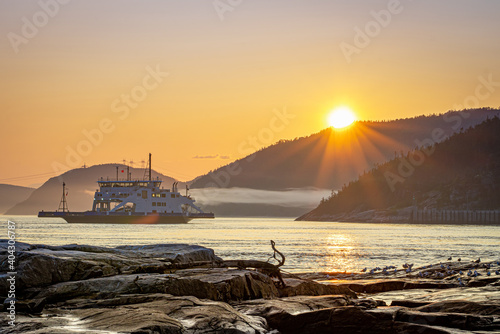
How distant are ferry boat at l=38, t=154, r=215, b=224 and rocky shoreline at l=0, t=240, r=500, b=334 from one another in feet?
505

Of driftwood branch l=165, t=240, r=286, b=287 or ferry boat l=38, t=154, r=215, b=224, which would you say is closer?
driftwood branch l=165, t=240, r=286, b=287

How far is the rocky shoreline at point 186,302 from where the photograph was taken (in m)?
12.5

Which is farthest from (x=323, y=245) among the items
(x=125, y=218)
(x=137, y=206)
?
(x=125, y=218)

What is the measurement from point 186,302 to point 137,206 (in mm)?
Result: 160364

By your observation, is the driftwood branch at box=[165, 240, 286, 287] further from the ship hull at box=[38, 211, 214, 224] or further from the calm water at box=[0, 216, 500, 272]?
the ship hull at box=[38, 211, 214, 224]

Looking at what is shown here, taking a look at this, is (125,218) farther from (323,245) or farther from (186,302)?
(186,302)

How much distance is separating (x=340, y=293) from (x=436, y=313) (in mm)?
5315

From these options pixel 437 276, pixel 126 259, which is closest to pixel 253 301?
pixel 126 259

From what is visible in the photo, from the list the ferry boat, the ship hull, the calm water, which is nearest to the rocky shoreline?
the calm water

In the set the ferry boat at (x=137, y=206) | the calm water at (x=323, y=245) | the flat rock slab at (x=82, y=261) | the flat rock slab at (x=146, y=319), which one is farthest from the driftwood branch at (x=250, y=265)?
the ferry boat at (x=137, y=206)

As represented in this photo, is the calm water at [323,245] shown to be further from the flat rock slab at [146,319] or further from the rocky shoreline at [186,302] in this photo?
the flat rock slab at [146,319]

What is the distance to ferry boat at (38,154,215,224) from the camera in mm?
171125

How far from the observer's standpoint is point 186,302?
14.0 m

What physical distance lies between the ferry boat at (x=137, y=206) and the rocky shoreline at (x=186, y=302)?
505ft
